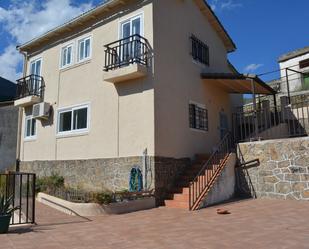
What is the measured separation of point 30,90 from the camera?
1744 cm

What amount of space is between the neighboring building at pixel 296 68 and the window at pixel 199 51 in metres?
9.81

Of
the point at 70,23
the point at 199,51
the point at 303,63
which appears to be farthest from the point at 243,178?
the point at 303,63

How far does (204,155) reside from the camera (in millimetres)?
14062

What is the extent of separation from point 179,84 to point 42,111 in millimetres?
7026

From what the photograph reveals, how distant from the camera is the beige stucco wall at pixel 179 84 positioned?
1252 cm

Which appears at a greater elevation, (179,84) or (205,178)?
(179,84)

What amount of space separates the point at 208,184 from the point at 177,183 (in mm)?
1495

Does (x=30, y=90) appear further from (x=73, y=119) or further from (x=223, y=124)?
(x=223, y=124)

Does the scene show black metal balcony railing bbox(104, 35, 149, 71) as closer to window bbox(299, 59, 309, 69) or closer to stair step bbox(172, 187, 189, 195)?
stair step bbox(172, 187, 189, 195)

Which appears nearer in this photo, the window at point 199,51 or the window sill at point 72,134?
the window sill at point 72,134

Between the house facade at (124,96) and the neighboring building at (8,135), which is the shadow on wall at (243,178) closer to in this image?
the house facade at (124,96)

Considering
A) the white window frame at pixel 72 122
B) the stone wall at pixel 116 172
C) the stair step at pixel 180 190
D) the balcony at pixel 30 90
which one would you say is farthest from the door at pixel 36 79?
the stair step at pixel 180 190

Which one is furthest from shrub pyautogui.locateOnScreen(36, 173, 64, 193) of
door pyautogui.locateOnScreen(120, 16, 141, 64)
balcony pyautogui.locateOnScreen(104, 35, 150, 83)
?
door pyautogui.locateOnScreen(120, 16, 141, 64)

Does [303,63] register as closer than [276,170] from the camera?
No
